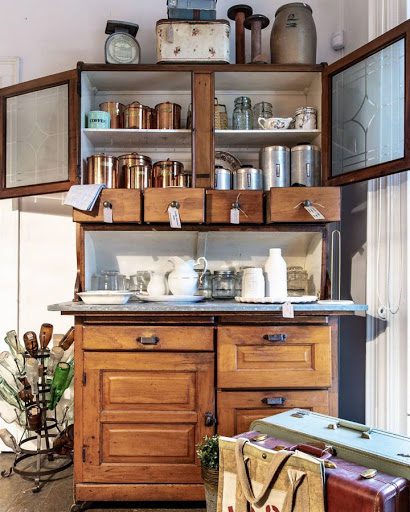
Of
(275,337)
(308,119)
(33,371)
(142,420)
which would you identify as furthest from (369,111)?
(33,371)

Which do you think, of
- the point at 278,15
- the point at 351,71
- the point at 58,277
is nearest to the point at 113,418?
the point at 58,277

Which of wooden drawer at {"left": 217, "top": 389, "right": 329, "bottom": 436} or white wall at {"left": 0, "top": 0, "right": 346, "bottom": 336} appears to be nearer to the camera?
wooden drawer at {"left": 217, "top": 389, "right": 329, "bottom": 436}

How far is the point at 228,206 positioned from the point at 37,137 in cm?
103

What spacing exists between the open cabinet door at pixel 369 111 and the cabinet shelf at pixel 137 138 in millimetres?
718

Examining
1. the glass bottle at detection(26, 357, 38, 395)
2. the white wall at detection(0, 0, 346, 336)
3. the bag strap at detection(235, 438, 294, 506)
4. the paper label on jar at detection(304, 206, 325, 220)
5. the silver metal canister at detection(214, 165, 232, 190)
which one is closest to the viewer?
the bag strap at detection(235, 438, 294, 506)

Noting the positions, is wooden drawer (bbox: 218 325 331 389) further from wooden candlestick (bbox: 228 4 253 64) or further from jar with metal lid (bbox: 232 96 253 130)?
wooden candlestick (bbox: 228 4 253 64)

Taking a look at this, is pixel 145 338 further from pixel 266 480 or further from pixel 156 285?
pixel 266 480

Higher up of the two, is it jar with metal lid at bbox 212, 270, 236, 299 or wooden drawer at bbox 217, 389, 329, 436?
jar with metal lid at bbox 212, 270, 236, 299

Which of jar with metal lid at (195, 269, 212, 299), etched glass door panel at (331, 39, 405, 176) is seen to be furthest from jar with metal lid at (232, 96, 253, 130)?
jar with metal lid at (195, 269, 212, 299)

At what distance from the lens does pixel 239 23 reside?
95.8 inches

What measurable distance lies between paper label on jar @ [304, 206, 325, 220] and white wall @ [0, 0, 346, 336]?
3.57ft

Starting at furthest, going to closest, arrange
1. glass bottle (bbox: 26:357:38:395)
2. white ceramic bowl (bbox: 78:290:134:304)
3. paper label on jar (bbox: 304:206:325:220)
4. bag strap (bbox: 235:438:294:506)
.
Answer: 1. glass bottle (bbox: 26:357:38:395)
2. paper label on jar (bbox: 304:206:325:220)
3. white ceramic bowl (bbox: 78:290:134:304)
4. bag strap (bbox: 235:438:294:506)

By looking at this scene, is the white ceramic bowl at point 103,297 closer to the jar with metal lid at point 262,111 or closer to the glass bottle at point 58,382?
the glass bottle at point 58,382

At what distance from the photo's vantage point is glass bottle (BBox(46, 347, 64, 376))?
226 cm
